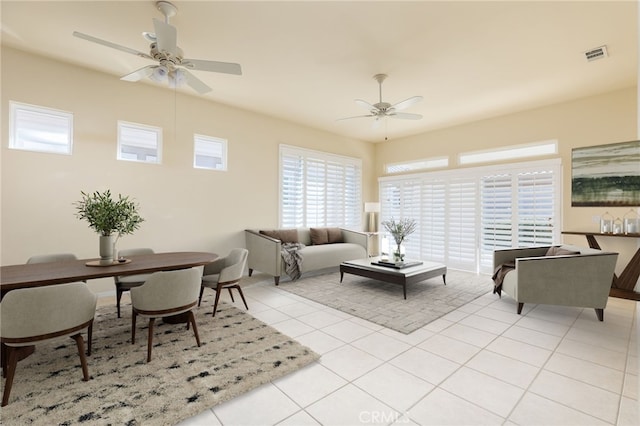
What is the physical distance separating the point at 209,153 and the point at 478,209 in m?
5.22

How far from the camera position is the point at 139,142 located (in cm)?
436

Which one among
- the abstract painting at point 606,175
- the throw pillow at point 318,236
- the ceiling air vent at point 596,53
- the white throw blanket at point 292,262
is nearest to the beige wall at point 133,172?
the throw pillow at point 318,236

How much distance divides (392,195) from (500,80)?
365cm

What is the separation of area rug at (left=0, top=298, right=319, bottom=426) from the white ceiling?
3.09 m

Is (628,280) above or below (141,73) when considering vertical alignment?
below

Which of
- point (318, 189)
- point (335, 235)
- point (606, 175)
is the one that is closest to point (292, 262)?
point (335, 235)

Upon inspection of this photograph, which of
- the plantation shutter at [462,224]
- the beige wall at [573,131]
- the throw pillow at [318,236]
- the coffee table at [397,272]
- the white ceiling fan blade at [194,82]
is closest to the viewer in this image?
the white ceiling fan blade at [194,82]

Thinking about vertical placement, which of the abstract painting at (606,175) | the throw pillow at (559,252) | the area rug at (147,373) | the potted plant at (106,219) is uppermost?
the abstract painting at (606,175)

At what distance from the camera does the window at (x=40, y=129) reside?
350 centimetres

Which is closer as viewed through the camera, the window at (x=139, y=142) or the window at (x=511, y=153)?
the window at (x=139, y=142)

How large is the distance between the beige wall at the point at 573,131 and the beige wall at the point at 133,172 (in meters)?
3.94

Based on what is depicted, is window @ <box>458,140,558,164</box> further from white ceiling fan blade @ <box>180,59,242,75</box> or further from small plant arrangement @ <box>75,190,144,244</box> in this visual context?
small plant arrangement @ <box>75,190,144,244</box>

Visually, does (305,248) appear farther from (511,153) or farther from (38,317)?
(511,153)

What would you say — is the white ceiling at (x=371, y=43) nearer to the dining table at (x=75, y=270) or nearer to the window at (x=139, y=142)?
the window at (x=139, y=142)
